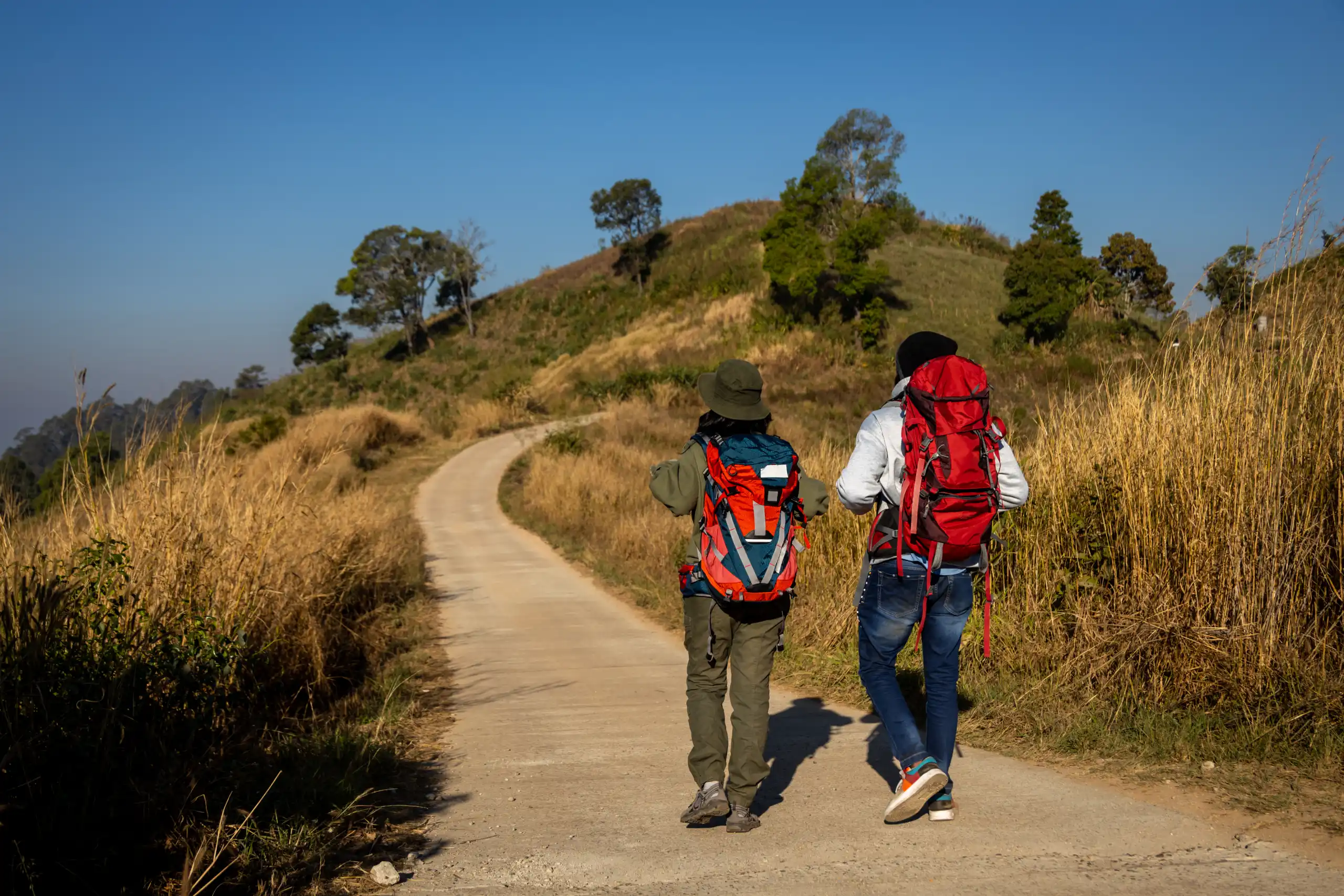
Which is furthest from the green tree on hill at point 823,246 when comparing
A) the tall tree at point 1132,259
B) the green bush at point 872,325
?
the tall tree at point 1132,259

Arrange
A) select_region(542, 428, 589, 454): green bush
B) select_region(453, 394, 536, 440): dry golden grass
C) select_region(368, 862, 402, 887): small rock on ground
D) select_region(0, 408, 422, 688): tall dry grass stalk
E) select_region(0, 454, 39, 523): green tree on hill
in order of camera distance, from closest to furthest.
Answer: select_region(368, 862, 402, 887): small rock on ground < select_region(0, 454, 39, 523): green tree on hill < select_region(0, 408, 422, 688): tall dry grass stalk < select_region(542, 428, 589, 454): green bush < select_region(453, 394, 536, 440): dry golden grass

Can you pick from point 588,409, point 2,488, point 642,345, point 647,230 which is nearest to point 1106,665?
point 2,488

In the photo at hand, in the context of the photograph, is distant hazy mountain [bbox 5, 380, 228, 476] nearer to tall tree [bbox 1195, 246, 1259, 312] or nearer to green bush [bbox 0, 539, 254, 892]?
green bush [bbox 0, 539, 254, 892]

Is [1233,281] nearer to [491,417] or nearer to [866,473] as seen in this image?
[866,473]

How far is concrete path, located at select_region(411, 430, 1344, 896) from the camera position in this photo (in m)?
3.82

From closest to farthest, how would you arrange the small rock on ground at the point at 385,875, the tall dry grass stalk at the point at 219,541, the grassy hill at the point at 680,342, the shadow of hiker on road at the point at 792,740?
the small rock on ground at the point at 385,875
the shadow of hiker on road at the point at 792,740
the tall dry grass stalk at the point at 219,541
the grassy hill at the point at 680,342

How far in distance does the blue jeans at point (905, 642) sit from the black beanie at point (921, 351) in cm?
85

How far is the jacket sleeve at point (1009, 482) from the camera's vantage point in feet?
13.9

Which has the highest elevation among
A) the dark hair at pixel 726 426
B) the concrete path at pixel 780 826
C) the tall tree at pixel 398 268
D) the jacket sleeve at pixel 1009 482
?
the tall tree at pixel 398 268

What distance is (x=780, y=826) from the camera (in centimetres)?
446

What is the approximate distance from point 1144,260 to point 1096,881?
134ft

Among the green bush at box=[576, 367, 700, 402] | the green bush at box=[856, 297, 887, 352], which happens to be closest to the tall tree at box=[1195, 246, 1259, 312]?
the green bush at box=[576, 367, 700, 402]

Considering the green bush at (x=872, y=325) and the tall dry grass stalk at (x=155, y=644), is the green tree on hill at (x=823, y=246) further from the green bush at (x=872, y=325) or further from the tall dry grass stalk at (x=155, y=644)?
the tall dry grass stalk at (x=155, y=644)

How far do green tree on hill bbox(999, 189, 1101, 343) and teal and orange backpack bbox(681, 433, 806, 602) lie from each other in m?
36.5
